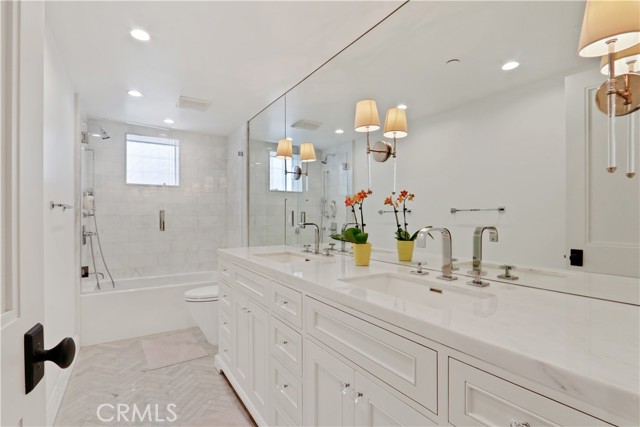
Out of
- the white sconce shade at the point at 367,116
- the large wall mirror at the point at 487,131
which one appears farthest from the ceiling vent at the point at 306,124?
the white sconce shade at the point at 367,116

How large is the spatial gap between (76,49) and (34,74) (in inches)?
82.3

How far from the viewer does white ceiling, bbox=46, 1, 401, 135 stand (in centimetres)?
171

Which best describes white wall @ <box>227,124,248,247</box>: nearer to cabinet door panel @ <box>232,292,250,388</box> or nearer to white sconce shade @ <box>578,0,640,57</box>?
cabinet door panel @ <box>232,292,250,388</box>

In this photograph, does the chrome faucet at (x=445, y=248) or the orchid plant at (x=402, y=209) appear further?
the orchid plant at (x=402, y=209)

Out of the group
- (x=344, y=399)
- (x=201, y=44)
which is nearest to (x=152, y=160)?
(x=201, y=44)

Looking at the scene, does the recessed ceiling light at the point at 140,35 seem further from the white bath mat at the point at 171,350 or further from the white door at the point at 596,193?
the white bath mat at the point at 171,350

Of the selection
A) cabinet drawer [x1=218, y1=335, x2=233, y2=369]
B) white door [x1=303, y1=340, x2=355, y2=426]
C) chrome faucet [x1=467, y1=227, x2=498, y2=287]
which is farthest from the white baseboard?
chrome faucet [x1=467, y1=227, x2=498, y2=287]

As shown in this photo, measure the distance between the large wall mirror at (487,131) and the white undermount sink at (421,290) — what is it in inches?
10.7

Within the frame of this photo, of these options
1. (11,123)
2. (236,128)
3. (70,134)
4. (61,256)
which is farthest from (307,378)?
(236,128)

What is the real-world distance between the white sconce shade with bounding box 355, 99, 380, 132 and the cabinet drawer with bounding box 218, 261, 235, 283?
1.34 m

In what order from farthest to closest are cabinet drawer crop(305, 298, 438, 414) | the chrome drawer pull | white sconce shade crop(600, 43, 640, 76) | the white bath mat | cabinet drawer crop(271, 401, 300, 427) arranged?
the white bath mat, cabinet drawer crop(271, 401, 300, 427), the chrome drawer pull, white sconce shade crop(600, 43, 640, 76), cabinet drawer crop(305, 298, 438, 414)

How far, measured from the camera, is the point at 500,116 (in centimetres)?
133

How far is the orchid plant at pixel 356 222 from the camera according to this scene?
1.76 meters

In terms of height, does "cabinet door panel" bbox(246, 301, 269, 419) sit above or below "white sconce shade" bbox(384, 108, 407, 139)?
→ below
